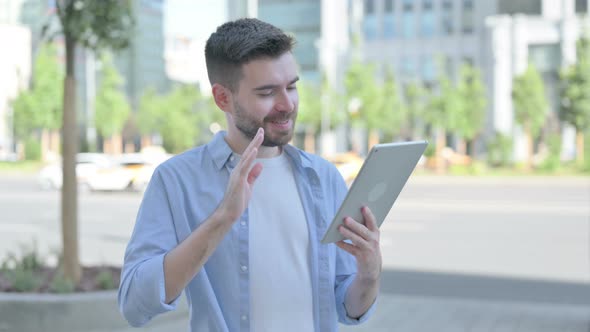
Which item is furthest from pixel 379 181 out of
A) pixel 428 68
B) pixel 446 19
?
pixel 446 19

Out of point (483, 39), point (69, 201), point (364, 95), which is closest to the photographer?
point (69, 201)

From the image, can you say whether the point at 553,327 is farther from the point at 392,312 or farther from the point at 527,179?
the point at 527,179

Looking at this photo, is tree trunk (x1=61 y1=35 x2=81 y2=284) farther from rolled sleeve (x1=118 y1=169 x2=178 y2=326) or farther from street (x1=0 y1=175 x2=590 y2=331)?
rolled sleeve (x1=118 y1=169 x2=178 y2=326)

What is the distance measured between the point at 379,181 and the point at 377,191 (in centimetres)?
3

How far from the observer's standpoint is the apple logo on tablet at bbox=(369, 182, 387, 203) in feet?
7.23

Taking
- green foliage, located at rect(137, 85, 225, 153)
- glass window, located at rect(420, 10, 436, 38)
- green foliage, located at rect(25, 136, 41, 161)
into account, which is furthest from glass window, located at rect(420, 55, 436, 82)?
green foliage, located at rect(25, 136, 41, 161)

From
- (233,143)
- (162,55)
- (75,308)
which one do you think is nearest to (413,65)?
(162,55)

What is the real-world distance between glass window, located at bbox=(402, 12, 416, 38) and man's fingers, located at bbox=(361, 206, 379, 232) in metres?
63.8

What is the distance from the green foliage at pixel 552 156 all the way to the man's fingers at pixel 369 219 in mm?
37076

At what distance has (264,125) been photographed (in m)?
2.25

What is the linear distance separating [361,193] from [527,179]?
34263 mm

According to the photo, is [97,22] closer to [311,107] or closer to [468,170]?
[468,170]

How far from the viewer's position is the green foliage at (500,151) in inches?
1668

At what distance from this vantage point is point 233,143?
7.95 ft
